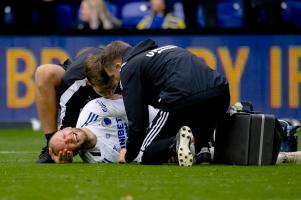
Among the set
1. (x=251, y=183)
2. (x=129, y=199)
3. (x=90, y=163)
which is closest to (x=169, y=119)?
(x=90, y=163)

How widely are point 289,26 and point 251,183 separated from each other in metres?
9.58

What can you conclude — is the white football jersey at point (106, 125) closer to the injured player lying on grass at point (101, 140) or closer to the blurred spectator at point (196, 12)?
the injured player lying on grass at point (101, 140)

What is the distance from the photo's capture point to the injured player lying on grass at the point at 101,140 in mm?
10133

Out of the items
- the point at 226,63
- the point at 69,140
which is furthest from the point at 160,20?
the point at 69,140

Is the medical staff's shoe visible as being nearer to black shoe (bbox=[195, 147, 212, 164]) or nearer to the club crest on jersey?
black shoe (bbox=[195, 147, 212, 164])

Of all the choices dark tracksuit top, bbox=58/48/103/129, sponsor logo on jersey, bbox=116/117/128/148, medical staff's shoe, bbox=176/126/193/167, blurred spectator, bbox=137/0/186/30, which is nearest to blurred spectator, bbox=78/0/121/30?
blurred spectator, bbox=137/0/186/30

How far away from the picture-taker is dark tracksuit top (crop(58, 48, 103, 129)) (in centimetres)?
1081

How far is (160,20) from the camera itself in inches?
700

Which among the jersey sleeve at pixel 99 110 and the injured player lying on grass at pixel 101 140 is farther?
the jersey sleeve at pixel 99 110

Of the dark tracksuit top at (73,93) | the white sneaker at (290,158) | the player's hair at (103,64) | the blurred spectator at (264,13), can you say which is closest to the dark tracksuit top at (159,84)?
the player's hair at (103,64)

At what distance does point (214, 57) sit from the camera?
57.5 feet

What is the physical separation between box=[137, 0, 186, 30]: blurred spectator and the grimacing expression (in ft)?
25.1

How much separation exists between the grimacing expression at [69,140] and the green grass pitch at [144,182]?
0.17 meters

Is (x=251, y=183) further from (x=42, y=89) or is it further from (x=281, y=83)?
(x=281, y=83)
